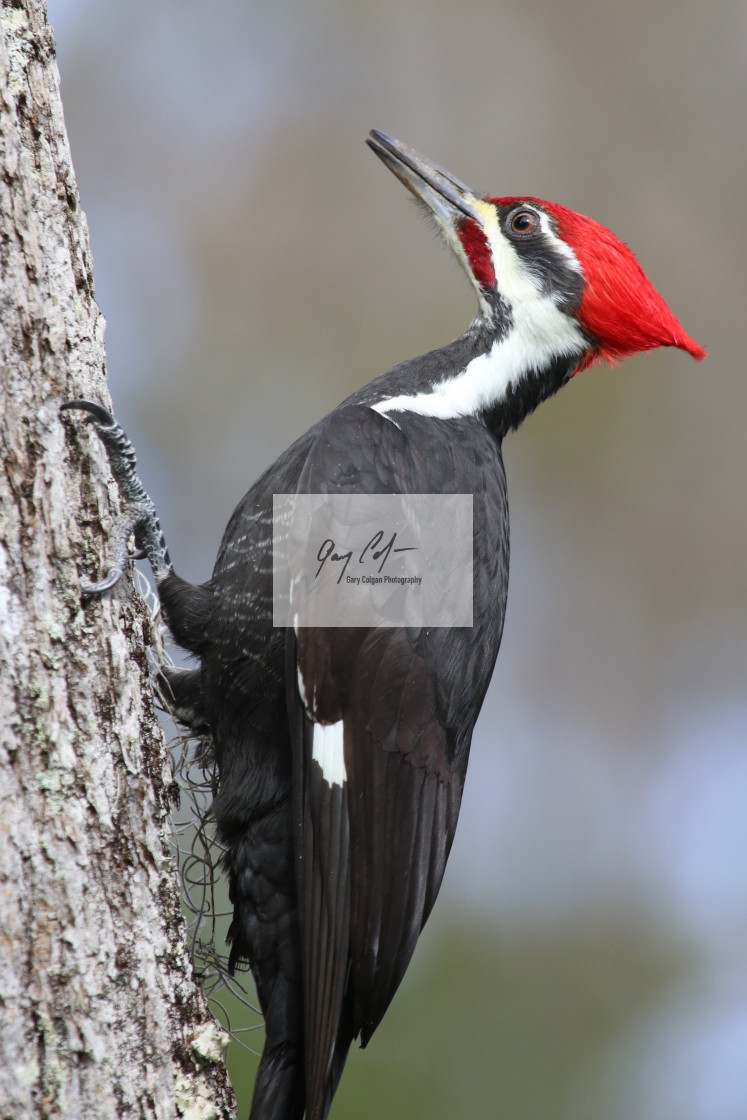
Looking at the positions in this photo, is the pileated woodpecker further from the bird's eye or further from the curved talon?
the bird's eye

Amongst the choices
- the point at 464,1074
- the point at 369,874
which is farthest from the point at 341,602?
the point at 464,1074

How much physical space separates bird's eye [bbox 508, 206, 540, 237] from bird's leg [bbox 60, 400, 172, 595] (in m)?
1.24

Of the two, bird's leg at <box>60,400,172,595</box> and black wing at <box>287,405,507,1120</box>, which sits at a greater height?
bird's leg at <box>60,400,172,595</box>

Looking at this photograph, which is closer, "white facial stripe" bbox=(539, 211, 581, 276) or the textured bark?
the textured bark

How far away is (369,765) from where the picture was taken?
6.65 feet

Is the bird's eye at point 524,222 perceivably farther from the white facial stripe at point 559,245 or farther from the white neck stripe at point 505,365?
the white neck stripe at point 505,365

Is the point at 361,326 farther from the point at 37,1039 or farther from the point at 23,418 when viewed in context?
the point at 37,1039

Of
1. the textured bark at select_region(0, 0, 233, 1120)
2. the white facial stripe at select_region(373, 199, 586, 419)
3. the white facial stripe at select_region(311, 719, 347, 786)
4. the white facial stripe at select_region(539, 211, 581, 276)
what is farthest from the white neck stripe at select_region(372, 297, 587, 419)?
the textured bark at select_region(0, 0, 233, 1120)

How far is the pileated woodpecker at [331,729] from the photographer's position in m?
1.95

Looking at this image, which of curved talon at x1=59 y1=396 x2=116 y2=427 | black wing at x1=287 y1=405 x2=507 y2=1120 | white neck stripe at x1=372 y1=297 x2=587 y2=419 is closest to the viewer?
curved talon at x1=59 y1=396 x2=116 y2=427

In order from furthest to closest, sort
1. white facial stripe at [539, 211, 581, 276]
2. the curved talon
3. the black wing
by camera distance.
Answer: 1. white facial stripe at [539, 211, 581, 276]
2. the black wing
3. the curved talon

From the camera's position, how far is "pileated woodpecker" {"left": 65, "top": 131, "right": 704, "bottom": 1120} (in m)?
1.95

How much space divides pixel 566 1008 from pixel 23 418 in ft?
10.6

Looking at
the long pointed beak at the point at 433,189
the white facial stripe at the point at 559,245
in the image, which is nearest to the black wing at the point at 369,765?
the white facial stripe at the point at 559,245
